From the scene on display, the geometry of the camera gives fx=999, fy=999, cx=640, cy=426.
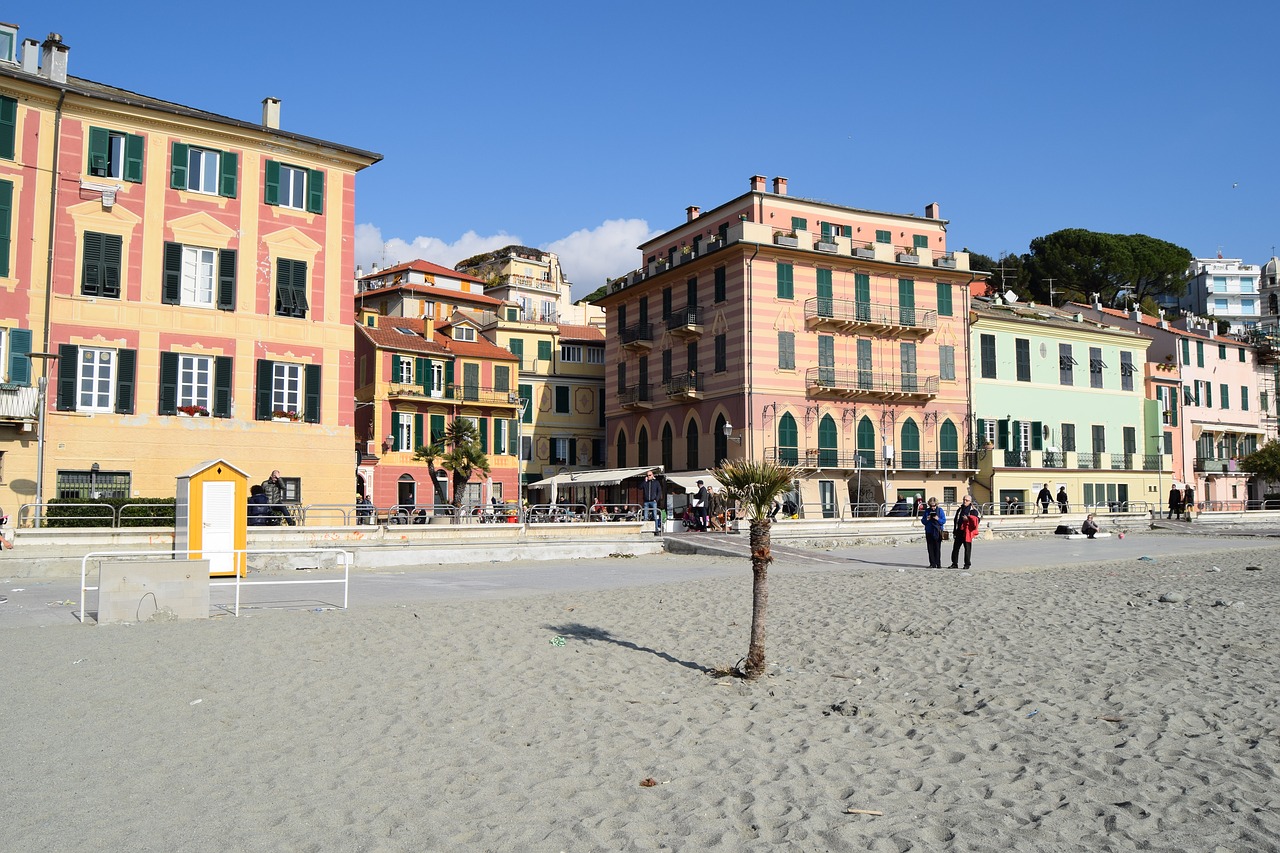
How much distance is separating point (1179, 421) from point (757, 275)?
32917 mm

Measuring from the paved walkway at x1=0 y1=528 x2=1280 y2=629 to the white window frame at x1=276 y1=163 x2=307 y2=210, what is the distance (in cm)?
1319

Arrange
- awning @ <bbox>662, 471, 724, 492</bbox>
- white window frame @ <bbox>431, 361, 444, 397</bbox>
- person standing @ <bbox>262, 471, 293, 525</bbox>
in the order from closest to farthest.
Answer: person standing @ <bbox>262, 471, 293, 525</bbox>
awning @ <bbox>662, 471, 724, 492</bbox>
white window frame @ <bbox>431, 361, 444, 397</bbox>

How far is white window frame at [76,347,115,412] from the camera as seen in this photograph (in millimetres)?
27547

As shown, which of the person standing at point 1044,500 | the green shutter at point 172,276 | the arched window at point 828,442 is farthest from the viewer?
the person standing at point 1044,500

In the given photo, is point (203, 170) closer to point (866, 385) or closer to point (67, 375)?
point (67, 375)

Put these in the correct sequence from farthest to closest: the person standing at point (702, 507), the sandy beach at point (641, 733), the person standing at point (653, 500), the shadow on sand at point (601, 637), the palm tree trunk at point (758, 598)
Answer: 1. the person standing at point (702, 507)
2. the person standing at point (653, 500)
3. the shadow on sand at point (601, 637)
4. the palm tree trunk at point (758, 598)
5. the sandy beach at point (641, 733)

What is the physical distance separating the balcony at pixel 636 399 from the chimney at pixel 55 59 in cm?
2870

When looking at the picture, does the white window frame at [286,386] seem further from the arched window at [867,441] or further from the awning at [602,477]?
the arched window at [867,441]

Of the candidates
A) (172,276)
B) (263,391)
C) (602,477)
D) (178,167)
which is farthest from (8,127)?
(602,477)

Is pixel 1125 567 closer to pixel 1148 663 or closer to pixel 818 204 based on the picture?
pixel 1148 663

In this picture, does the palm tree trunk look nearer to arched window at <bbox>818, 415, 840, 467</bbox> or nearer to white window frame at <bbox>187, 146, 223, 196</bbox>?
white window frame at <bbox>187, 146, 223, 196</bbox>

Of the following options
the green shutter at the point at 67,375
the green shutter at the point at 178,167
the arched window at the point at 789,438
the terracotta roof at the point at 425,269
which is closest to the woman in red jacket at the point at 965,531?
the arched window at the point at 789,438

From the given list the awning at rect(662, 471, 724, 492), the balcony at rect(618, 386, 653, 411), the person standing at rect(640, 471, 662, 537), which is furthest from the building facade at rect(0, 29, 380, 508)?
the balcony at rect(618, 386, 653, 411)

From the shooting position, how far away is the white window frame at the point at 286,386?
30203 millimetres
